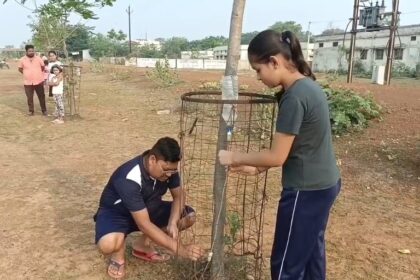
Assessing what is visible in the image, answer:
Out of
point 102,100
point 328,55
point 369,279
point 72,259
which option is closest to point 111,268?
point 72,259

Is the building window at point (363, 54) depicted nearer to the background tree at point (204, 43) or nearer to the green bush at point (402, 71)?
the green bush at point (402, 71)

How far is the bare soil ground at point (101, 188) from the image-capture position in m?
3.25

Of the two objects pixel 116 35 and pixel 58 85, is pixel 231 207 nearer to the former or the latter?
pixel 58 85

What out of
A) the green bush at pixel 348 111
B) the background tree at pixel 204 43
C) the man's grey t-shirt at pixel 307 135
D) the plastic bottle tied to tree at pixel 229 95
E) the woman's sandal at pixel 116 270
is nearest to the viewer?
the man's grey t-shirt at pixel 307 135

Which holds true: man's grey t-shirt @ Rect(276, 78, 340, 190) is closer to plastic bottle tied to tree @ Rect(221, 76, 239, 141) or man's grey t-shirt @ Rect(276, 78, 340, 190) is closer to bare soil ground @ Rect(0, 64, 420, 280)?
plastic bottle tied to tree @ Rect(221, 76, 239, 141)

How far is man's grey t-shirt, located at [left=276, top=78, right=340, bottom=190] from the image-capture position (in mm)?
1906

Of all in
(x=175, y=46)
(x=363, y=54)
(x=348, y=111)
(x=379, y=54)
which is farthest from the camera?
(x=175, y=46)

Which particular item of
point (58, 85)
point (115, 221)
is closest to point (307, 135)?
point (115, 221)

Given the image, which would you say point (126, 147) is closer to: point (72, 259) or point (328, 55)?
point (72, 259)

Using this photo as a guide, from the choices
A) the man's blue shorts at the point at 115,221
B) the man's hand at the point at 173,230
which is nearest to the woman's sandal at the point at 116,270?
the man's blue shorts at the point at 115,221

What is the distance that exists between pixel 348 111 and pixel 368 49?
29.0 metres

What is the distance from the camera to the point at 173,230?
302 centimetres

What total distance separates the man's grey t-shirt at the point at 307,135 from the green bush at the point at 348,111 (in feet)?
16.7

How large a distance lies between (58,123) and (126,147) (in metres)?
2.77
